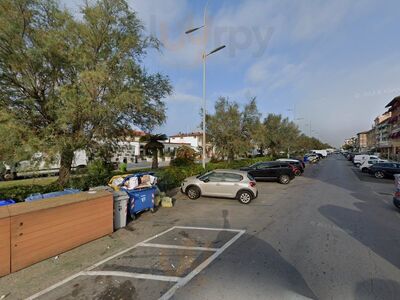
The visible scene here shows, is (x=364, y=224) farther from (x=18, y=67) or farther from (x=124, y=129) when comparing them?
(x=18, y=67)

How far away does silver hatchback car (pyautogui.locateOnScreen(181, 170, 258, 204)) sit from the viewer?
11094 millimetres

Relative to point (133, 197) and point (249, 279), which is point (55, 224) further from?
point (249, 279)

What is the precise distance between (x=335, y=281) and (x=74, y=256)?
504 cm

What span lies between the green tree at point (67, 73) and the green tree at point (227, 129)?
48.9 ft

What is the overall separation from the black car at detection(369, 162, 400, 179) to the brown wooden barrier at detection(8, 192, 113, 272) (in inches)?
904

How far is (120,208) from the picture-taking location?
7.34 m

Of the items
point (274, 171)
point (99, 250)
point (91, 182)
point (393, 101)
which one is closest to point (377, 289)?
point (99, 250)

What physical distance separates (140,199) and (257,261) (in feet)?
15.4

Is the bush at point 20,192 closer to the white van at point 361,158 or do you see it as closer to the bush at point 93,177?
the bush at point 93,177

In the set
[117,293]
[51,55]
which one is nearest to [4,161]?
[51,55]

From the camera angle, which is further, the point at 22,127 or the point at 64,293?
the point at 22,127

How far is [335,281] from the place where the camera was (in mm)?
4301

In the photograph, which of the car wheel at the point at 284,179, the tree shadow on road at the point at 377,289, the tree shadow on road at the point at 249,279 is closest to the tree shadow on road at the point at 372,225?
the tree shadow on road at the point at 377,289

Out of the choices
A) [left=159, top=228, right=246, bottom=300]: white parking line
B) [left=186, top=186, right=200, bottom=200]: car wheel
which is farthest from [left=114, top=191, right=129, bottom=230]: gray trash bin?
[left=186, top=186, right=200, bottom=200]: car wheel
